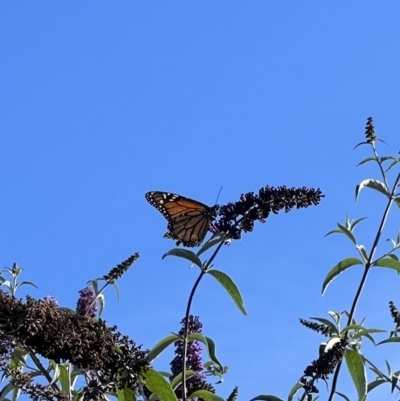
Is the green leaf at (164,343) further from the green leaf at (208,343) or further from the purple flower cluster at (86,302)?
the purple flower cluster at (86,302)

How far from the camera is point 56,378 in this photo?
317 centimetres

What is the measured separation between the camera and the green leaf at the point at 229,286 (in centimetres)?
307

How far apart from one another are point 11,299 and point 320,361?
1.05 metres

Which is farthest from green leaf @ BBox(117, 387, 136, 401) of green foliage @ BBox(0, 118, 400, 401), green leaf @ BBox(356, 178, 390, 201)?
green leaf @ BBox(356, 178, 390, 201)

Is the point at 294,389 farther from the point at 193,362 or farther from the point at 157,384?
the point at 157,384

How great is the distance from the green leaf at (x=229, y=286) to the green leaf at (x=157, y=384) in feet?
2.08

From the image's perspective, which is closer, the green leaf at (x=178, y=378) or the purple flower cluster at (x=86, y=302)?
the green leaf at (x=178, y=378)

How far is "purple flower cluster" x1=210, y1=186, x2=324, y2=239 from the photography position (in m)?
3.01

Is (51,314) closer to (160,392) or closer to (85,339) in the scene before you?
(85,339)

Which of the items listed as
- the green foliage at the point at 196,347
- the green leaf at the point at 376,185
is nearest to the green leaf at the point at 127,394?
the green foliage at the point at 196,347

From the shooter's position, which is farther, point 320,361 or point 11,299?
point 320,361

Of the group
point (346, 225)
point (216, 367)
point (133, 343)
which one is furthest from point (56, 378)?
point (346, 225)

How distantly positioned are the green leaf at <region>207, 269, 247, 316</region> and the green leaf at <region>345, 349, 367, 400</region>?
0.48 meters

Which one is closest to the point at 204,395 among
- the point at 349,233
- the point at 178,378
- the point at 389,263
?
the point at 178,378
